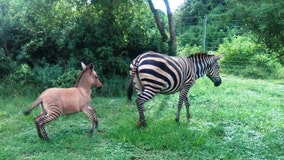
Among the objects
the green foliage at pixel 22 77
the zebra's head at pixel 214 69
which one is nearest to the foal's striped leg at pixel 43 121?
the zebra's head at pixel 214 69

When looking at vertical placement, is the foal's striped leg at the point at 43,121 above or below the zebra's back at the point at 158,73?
below

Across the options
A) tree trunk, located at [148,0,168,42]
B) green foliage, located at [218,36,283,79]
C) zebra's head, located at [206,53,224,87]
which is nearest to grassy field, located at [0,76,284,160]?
zebra's head, located at [206,53,224,87]

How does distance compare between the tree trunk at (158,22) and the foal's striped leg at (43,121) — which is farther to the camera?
the tree trunk at (158,22)

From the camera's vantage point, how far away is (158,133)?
18.0ft

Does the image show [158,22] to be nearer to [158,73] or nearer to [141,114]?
[158,73]

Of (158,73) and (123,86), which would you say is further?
(123,86)

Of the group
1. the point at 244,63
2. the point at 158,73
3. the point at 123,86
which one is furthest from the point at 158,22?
the point at 158,73

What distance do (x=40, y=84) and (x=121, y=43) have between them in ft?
8.94

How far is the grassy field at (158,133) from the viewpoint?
477cm

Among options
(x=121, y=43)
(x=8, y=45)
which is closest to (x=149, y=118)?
(x=121, y=43)

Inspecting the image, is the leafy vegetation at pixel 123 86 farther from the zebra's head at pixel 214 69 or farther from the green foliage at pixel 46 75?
the zebra's head at pixel 214 69

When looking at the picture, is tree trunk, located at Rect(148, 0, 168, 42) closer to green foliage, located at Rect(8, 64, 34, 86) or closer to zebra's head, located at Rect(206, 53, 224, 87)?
zebra's head, located at Rect(206, 53, 224, 87)

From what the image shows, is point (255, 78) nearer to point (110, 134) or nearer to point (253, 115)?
point (253, 115)

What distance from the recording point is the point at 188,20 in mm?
19344
